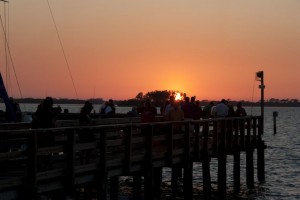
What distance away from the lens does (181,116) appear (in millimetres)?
22703

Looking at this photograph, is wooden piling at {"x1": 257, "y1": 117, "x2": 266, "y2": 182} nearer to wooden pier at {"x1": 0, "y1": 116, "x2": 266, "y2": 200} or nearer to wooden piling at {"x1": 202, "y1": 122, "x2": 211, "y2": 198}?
wooden pier at {"x1": 0, "y1": 116, "x2": 266, "y2": 200}

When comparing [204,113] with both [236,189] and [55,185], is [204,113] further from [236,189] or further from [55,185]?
[55,185]

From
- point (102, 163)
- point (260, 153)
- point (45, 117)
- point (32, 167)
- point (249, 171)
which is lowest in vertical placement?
point (249, 171)

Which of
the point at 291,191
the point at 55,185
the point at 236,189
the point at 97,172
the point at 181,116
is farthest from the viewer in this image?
the point at 291,191

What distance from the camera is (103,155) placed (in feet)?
54.0

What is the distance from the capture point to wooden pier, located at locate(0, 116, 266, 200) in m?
13.7

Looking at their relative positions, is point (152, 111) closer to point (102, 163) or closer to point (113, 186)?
point (113, 186)

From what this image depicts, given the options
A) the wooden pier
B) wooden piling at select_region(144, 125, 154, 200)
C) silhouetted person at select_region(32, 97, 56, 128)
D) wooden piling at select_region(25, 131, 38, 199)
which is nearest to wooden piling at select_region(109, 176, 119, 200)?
the wooden pier

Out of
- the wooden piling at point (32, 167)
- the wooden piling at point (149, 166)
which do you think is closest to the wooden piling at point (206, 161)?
the wooden piling at point (149, 166)

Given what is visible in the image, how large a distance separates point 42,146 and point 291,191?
1842 centimetres

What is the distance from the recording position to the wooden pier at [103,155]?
45.1ft

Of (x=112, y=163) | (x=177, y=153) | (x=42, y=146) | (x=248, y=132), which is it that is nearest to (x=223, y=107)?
(x=248, y=132)

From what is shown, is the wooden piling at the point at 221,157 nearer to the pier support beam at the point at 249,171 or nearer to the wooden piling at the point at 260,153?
the pier support beam at the point at 249,171

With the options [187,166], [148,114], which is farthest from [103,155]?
[187,166]
